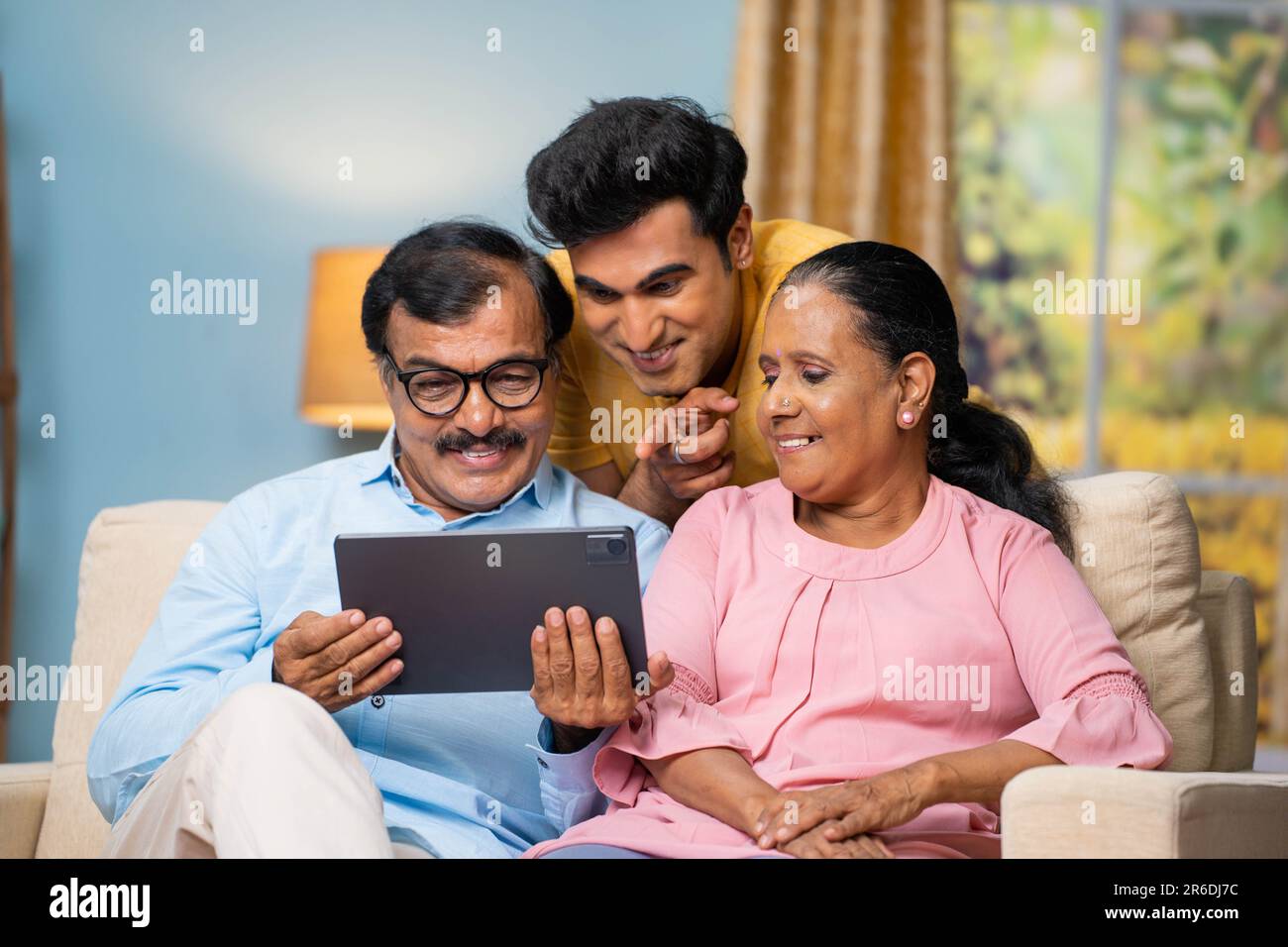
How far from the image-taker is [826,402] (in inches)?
68.9

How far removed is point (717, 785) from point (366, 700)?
56 cm

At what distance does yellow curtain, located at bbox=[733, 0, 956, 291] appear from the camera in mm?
3727

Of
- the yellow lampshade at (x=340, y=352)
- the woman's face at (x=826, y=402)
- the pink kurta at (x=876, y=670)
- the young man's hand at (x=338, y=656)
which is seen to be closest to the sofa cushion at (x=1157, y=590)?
the pink kurta at (x=876, y=670)

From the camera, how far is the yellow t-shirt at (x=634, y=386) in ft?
7.23

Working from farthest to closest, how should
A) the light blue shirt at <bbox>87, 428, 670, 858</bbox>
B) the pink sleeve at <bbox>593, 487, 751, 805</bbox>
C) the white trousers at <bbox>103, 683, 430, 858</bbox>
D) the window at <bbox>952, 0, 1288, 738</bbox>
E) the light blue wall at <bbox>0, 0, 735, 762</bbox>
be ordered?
the window at <bbox>952, 0, 1288, 738</bbox>
the light blue wall at <bbox>0, 0, 735, 762</bbox>
the light blue shirt at <bbox>87, 428, 670, 858</bbox>
the pink sleeve at <bbox>593, 487, 751, 805</bbox>
the white trousers at <bbox>103, 683, 430, 858</bbox>

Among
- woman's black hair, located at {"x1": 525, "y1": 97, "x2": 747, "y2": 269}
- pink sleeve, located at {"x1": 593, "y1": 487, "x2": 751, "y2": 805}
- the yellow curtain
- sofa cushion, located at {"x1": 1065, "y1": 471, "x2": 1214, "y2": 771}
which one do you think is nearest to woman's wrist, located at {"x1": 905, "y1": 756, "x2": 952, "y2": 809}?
pink sleeve, located at {"x1": 593, "y1": 487, "x2": 751, "y2": 805}

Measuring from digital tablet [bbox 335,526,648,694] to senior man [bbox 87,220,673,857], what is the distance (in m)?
0.02

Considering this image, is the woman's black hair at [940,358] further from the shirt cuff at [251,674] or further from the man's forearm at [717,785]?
the shirt cuff at [251,674]

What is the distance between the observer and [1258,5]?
13.8ft

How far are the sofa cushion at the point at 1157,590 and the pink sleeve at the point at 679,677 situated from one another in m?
0.60

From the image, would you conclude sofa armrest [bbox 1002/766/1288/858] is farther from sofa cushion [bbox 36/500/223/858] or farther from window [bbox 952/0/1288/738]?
window [bbox 952/0/1288/738]

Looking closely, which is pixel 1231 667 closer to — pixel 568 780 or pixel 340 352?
pixel 568 780

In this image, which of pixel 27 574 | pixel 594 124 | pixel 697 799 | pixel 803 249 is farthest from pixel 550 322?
pixel 27 574

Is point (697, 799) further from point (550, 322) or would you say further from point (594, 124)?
point (594, 124)
